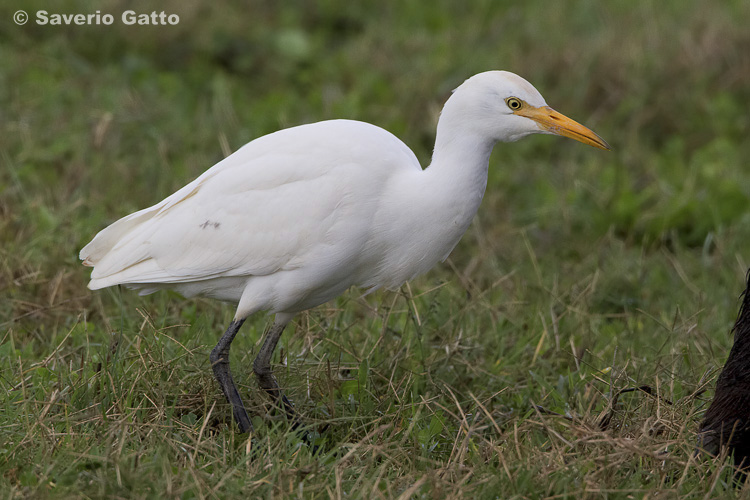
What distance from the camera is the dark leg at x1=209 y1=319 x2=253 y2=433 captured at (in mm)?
3569

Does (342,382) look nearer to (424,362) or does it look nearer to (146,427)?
(424,362)

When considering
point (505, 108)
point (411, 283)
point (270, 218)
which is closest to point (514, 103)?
point (505, 108)

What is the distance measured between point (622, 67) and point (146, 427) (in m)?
5.31

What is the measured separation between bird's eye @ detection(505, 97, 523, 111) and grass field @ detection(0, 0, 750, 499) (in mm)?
1073

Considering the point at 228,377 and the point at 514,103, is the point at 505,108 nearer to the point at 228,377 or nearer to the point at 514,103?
the point at 514,103

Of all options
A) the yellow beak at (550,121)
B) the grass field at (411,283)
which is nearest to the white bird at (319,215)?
the yellow beak at (550,121)

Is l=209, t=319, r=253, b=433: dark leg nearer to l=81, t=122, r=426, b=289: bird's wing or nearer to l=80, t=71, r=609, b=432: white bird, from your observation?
l=80, t=71, r=609, b=432: white bird

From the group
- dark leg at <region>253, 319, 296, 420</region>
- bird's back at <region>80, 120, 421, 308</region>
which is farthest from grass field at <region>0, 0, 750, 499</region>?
bird's back at <region>80, 120, 421, 308</region>

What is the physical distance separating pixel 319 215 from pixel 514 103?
792 mm

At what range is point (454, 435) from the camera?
11.9 feet

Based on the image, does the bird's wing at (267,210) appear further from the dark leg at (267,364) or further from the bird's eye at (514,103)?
the bird's eye at (514,103)

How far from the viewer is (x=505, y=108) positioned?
11.1ft

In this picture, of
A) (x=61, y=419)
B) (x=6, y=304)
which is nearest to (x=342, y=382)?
(x=61, y=419)

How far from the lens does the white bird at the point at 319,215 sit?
11.1ft
